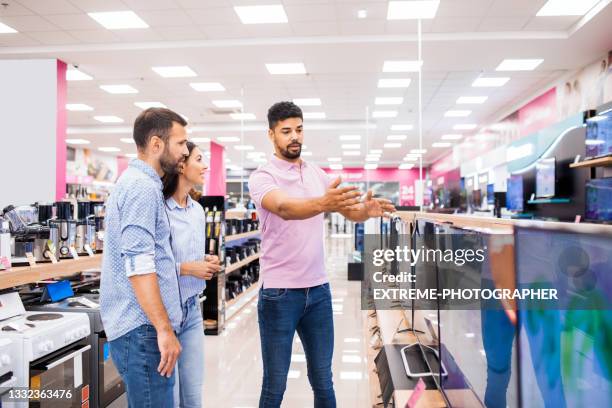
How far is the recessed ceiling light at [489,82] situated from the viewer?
28.1ft

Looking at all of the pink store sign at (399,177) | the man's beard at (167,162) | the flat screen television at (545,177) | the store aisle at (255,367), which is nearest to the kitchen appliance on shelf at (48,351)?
the store aisle at (255,367)

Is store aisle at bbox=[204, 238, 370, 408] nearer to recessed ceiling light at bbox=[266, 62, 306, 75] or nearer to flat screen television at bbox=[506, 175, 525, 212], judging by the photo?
recessed ceiling light at bbox=[266, 62, 306, 75]

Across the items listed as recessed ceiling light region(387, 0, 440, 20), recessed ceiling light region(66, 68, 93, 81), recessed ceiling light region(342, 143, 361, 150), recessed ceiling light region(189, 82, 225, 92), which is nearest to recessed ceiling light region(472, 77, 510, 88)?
recessed ceiling light region(387, 0, 440, 20)

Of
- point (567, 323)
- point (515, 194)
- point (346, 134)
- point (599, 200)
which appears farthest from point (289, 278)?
point (346, 134)

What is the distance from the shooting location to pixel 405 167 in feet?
82.4

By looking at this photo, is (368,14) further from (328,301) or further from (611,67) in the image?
(328,301)

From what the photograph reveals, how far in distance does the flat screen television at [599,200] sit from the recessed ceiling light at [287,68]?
483cm

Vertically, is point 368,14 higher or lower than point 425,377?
higher

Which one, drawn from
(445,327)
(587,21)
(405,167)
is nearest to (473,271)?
(445,327)

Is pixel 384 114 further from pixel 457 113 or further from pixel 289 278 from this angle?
pixel 289 278

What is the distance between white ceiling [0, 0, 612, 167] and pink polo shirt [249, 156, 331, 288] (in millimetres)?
4133

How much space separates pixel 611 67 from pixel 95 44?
Answer: 8029 millimetres

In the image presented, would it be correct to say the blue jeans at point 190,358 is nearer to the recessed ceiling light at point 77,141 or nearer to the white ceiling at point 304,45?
the white ceiling at point 304,45

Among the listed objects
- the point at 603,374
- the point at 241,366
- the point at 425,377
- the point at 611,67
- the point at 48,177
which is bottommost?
the point at 241,366
